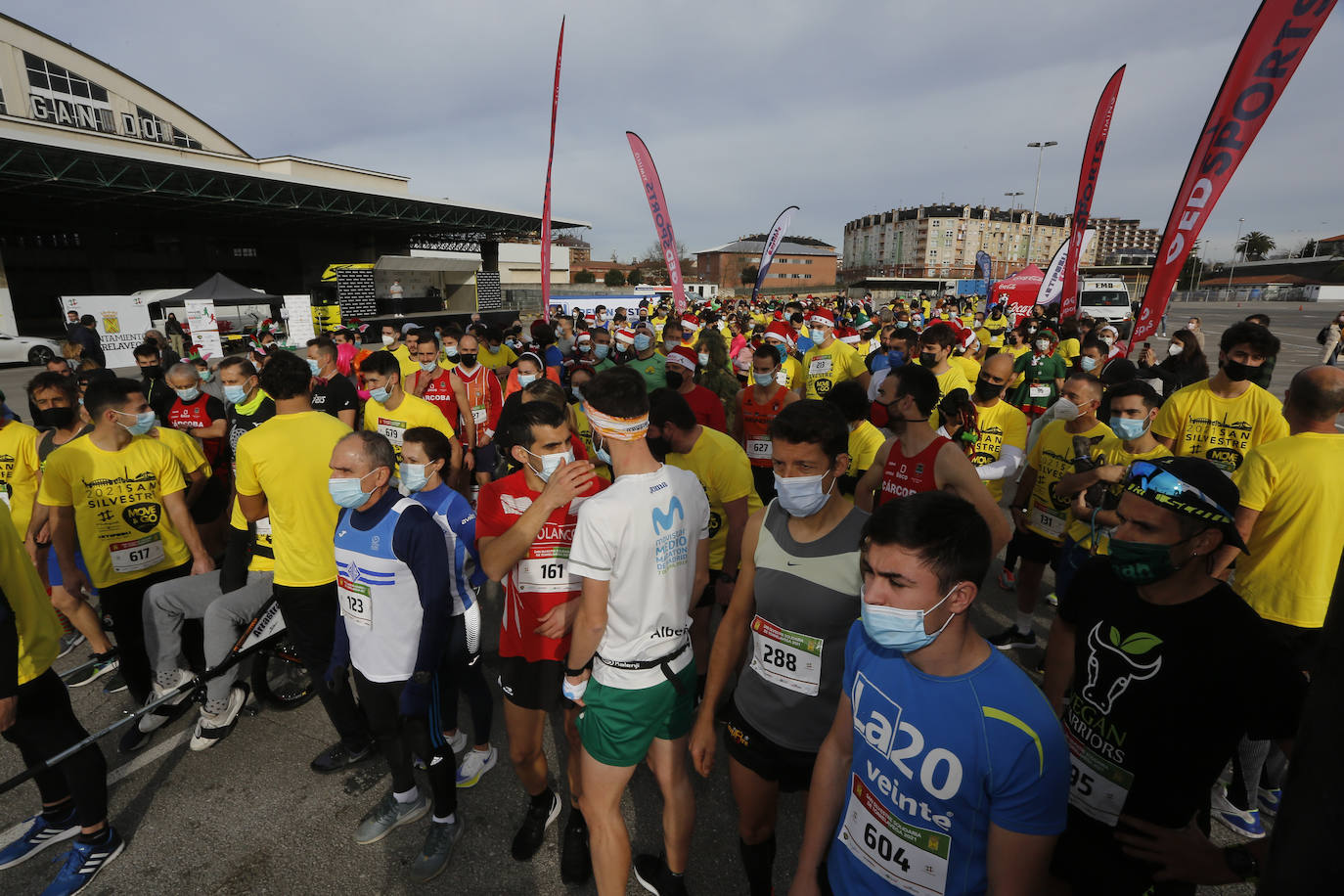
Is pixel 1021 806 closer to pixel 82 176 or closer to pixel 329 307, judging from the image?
pixel 329 307

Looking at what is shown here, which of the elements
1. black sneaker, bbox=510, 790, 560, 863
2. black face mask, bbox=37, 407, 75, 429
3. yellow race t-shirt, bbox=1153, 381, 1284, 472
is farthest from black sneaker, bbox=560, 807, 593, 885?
black face mask, bbox=37, 407, 75, 429

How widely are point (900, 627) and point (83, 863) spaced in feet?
13.2

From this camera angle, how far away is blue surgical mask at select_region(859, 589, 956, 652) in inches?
65.3

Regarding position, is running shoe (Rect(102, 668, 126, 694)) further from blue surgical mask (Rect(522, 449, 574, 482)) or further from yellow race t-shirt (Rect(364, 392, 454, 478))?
blue surgical mask (Rect(522, 449, 574, 482))

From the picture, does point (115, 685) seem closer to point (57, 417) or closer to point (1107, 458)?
point (57, 417)

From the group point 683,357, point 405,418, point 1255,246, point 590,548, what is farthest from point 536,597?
point 1255,246

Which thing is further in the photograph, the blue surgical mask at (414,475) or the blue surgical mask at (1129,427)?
the blue surgical mask at (1129,427)

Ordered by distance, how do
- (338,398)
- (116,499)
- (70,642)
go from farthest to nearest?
(338,398)
(70,642)
(116,499)

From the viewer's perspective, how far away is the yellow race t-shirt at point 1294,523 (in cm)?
305

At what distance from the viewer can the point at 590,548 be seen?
2299mm

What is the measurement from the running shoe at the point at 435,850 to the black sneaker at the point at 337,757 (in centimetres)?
86

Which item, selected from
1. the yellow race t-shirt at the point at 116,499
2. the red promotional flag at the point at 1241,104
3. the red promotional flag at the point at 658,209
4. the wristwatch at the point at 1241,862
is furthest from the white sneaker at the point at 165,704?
the red promotional flag at the point at 658,209

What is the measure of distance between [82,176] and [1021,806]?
1468 inches

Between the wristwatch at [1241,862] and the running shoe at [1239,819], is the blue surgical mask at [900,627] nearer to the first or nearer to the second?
the wristwatch at [1241,862]
